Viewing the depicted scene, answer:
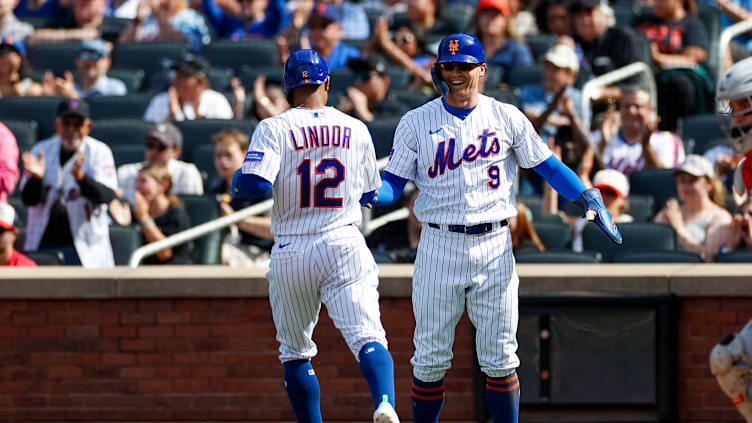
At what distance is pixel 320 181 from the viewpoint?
532cm

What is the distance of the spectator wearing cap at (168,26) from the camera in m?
11.7

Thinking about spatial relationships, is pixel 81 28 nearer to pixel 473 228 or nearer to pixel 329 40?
pixel 329 40

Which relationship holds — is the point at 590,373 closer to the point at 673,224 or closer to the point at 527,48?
the point at 673,224

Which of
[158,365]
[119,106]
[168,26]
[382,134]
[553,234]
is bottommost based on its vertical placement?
[158,365]

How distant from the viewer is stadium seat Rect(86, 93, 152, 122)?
10.2 meters

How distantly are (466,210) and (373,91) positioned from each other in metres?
4.39

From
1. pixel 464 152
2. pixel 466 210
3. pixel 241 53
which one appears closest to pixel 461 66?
pixel 464 152

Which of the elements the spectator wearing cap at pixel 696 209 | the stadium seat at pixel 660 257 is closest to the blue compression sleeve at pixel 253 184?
the stadium seat at pixel 660 257

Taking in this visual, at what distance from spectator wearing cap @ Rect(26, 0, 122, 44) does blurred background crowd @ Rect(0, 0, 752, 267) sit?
0.02 metres

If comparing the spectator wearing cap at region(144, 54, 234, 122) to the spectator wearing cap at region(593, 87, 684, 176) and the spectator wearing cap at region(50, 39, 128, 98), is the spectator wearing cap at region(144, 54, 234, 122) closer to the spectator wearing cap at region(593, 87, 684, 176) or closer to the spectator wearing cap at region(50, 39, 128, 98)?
the spectator wearing cap at region(50, 39, 128, 98)

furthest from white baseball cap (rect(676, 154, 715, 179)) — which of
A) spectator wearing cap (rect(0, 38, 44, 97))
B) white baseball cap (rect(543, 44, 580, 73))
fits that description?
spectator wearing cap (rect(0, 38, 44, 97))

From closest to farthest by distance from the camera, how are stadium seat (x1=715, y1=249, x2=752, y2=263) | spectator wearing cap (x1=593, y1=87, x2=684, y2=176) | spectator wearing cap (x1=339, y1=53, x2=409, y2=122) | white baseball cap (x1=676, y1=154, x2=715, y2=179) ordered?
stadium seat (x1=715, y1=249, x2=752, y2=263) → white baseball cap (x1=676, y1=154, x2=715, y2=179) → spectator wearing cap (x1=593, y1=87, x2=684, y2=176) → spectator wearing cap (x1=339, y1=53, x2=409, y2=122)

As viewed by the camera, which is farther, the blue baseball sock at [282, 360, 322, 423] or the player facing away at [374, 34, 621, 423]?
the blue baseball sock at [282, 360, 322, 423]

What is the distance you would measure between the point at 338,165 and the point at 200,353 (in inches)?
80.3
